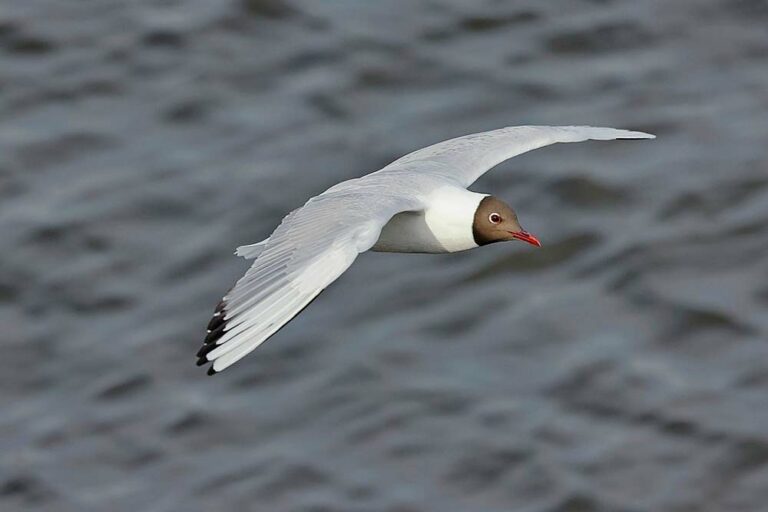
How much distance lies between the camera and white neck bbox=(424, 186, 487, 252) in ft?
25.8

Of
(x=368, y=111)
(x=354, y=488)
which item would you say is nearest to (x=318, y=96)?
(x=368, y=111)

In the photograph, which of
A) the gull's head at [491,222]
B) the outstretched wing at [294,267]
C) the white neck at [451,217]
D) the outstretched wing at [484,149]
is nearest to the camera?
the outstretched wing at [294,267]

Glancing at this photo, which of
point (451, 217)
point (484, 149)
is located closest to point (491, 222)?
point (451, 217)

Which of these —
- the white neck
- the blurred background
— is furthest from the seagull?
the blurred background

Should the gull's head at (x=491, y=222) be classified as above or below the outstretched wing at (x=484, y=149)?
below

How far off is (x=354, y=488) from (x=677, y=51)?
16.1ft

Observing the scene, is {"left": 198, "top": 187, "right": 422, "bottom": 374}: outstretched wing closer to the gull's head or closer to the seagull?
the seagull

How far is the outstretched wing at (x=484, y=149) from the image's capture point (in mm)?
8492

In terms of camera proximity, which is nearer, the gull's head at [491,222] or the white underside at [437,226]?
the white underside at [437,226]

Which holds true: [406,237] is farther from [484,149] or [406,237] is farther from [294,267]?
[294,267]

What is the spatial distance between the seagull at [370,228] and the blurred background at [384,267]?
241 centimetres

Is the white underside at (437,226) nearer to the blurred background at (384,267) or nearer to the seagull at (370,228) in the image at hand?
the seagull at (370,228)

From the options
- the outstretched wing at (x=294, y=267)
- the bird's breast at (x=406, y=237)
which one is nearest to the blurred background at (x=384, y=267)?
the bird's breast at (x=406, y=237)

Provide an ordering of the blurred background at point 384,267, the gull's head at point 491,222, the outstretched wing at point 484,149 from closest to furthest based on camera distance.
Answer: the gull's head at point 491,222, the outstretched wing at point 484,149, the blurred background at point 384,267
